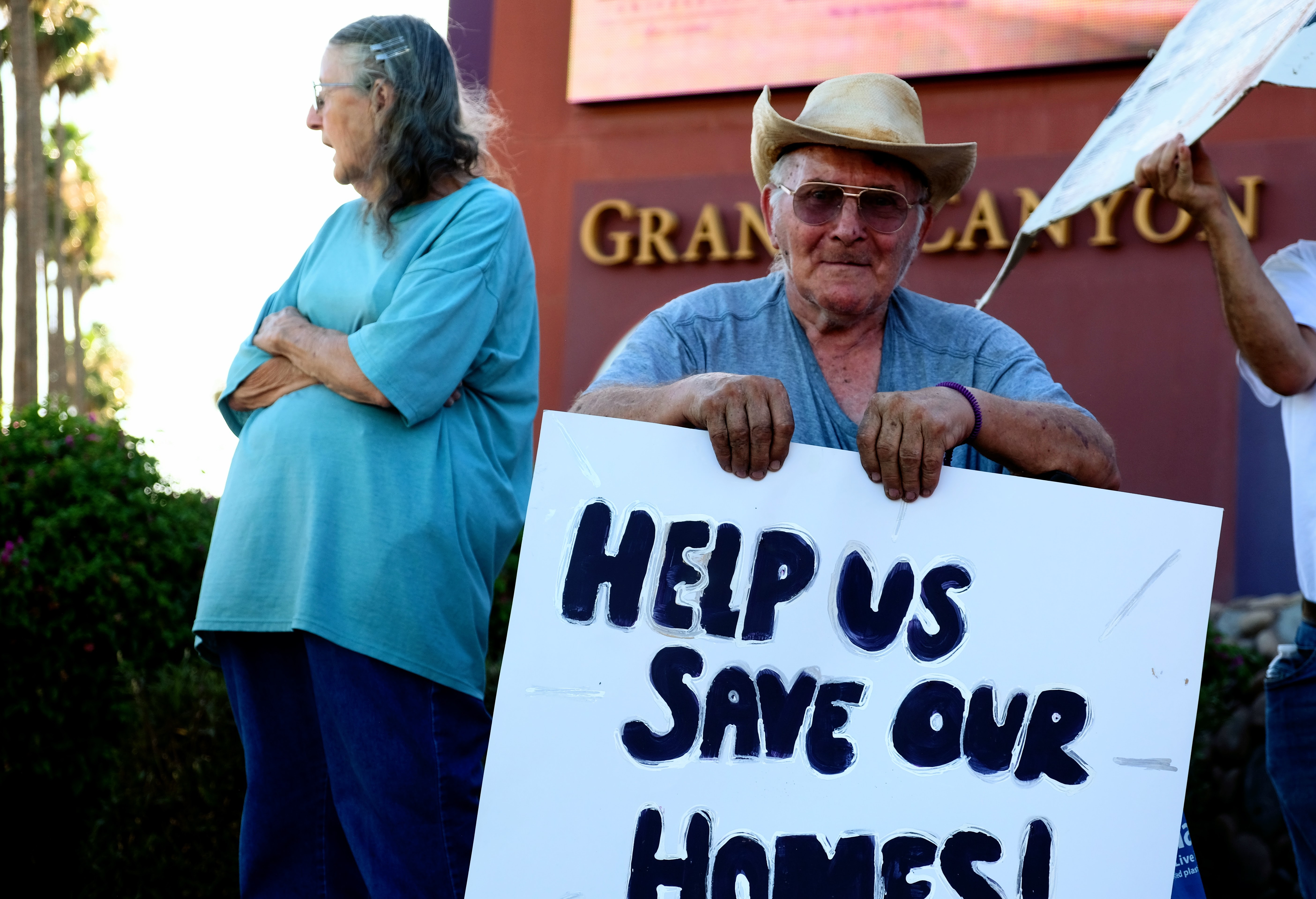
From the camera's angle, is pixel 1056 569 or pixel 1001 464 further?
pixel 1001 464

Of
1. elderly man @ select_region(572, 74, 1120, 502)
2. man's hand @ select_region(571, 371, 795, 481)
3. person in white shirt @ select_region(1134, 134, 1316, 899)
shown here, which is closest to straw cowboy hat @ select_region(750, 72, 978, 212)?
elderly man @ select_region(572, 74, 1120, 502)

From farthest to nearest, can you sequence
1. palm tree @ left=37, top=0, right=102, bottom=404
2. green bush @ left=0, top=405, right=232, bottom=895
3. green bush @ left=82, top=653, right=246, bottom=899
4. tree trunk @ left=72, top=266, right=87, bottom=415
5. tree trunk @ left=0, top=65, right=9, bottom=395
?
tree trunk @ left=72, top=266, right=87, bottom=415
palm tree @ left=37, top=0, right=102, bottom=404
tree trunk @ left=0, top=65, right=9, bottom=395
green bush @ left=0, top=405, right=232, bottom=895
green bush @ left=82, top=653, right=246, bottom=899

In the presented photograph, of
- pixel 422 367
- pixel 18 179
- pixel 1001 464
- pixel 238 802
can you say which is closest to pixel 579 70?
pixel 238 802

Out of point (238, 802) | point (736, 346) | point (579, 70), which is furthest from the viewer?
point (579, 70)

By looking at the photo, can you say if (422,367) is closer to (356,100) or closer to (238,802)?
(356,100)

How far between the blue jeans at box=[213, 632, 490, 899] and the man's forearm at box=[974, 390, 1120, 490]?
1.18 meters

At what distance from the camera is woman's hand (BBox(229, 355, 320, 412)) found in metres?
→ 2.63

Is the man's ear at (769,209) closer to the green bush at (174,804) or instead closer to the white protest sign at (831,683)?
the white protest sign at (831,683)

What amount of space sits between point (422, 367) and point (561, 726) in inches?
37.8

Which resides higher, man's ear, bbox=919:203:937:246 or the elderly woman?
man's ear, bbox=919:203:937:246

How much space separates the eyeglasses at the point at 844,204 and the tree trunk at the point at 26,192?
50.0ft

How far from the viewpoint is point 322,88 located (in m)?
2.71

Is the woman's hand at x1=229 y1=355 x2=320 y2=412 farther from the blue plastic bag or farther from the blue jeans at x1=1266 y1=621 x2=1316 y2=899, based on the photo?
the blue jeans at x1=1266 y1=621 x2=1316 y2=899

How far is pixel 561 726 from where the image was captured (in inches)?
69.2
